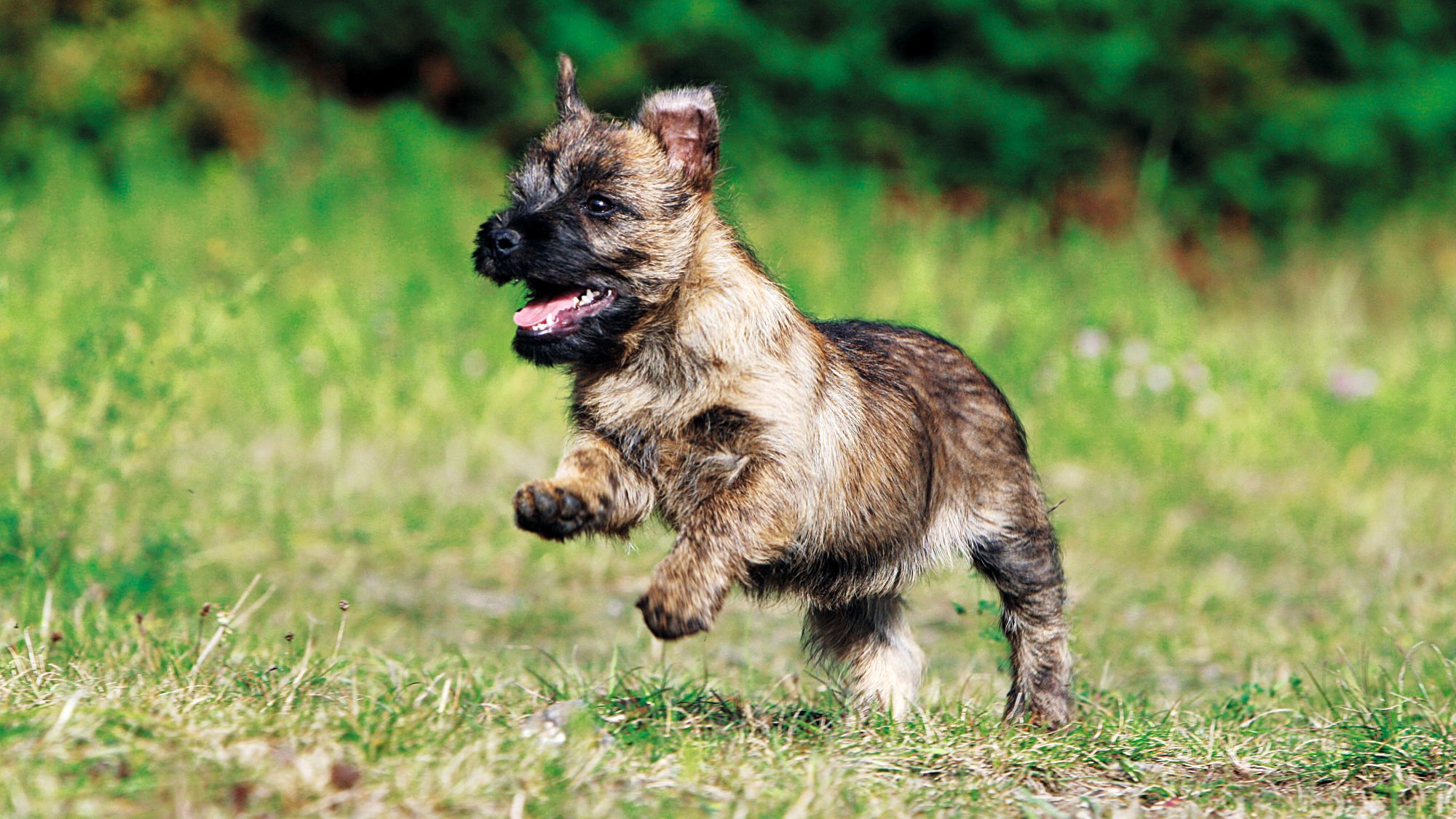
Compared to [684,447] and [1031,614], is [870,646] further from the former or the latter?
[684,447]

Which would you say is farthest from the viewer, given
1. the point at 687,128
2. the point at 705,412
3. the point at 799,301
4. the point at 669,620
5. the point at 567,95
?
the point at 799,301

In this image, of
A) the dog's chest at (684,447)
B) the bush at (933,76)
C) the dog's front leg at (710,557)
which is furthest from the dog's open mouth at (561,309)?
the bush at (933,76)

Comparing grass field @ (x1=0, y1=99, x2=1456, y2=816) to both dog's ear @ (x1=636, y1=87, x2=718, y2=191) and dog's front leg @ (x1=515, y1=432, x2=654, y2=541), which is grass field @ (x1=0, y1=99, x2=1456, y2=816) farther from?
dog's ear @ (x1=636, y1=87, x2=718, y2=191)

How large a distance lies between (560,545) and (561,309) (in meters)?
2.64

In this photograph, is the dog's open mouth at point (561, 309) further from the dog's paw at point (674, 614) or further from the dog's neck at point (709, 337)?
the dog's paw at point (674, 614)

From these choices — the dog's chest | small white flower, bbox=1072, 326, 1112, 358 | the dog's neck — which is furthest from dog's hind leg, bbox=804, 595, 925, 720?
small white flower, bbox=1072, 326, 1112, 358

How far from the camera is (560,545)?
6125 millimetres

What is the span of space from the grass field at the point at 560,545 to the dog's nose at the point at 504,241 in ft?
2.56

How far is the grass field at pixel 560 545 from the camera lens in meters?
3.03

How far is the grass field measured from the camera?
303cm

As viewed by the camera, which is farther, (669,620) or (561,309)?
(561,309)

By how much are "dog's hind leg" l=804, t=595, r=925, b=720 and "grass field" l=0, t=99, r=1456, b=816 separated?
0.13 meters

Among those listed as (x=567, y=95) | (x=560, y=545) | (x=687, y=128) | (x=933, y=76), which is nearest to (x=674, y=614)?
(x=687, y=128)

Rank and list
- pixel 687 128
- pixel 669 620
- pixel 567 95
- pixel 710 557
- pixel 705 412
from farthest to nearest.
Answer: pixel 567 95
pixel 687 128
pixel 705 412
pixel 710 557
pixel 669 620
